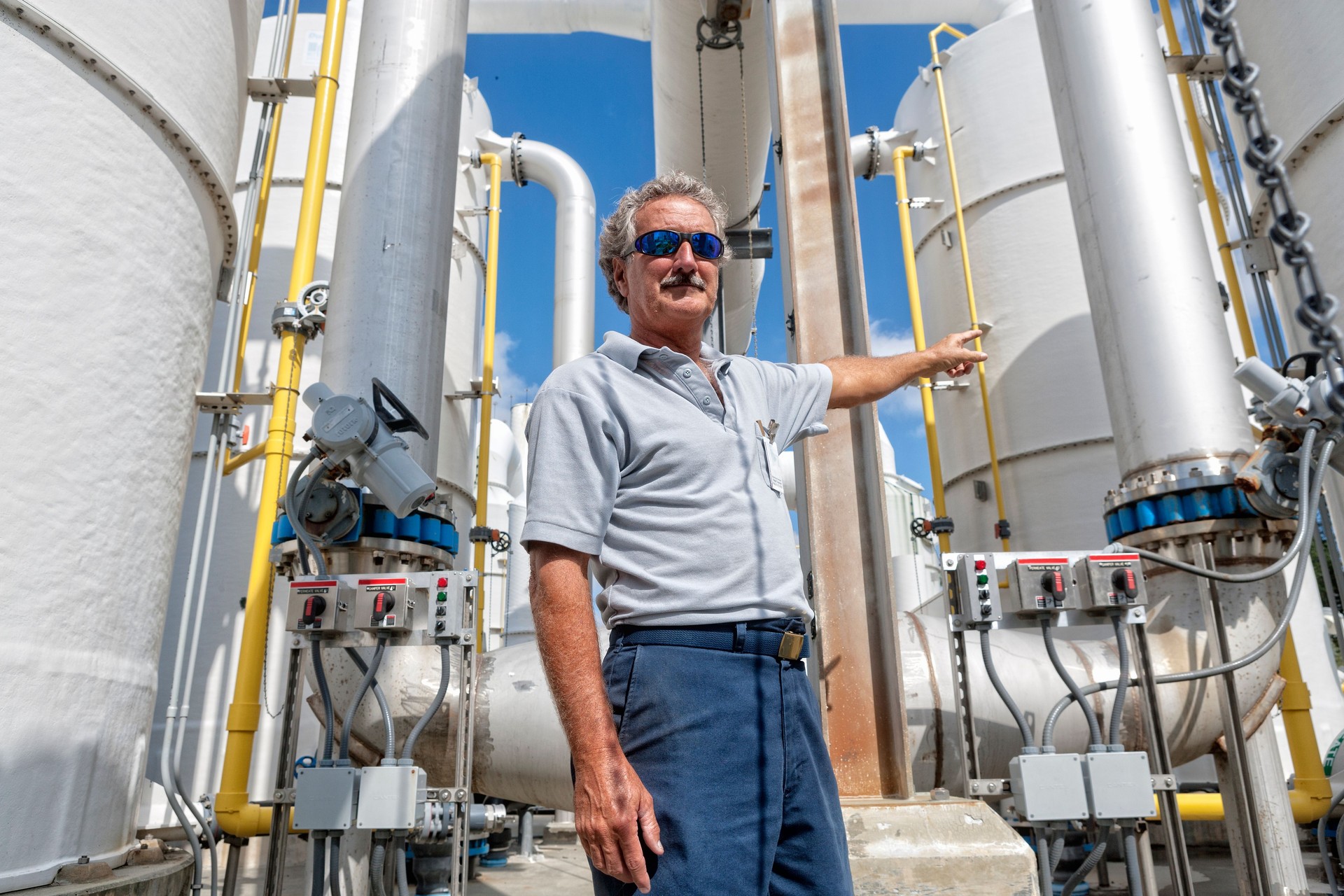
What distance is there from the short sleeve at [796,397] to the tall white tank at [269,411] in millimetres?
2724

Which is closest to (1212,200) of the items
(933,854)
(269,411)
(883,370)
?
(883,370)

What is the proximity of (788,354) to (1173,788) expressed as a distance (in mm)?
1669

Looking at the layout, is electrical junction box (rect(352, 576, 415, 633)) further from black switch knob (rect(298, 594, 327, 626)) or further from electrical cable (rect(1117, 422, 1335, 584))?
electrical cable (rect(1117, 422, 1335, 584))

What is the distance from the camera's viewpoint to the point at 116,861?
2.74 metres

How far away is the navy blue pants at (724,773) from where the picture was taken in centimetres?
113

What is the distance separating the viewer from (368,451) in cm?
267

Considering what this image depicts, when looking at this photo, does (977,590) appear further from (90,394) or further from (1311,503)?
(90,394)

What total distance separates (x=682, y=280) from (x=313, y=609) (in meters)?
1.75

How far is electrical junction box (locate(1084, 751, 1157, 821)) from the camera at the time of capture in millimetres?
2482

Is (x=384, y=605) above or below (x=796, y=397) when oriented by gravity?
below

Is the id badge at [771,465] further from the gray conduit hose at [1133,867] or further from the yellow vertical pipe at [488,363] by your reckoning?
the yellow vertical pipe at [488,363]

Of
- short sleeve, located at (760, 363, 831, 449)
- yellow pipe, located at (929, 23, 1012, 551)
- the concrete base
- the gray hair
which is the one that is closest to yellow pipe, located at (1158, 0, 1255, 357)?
yellow pipe, located at (929, 23, 1012, 551)

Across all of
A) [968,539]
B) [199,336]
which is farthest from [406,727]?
[968,539]

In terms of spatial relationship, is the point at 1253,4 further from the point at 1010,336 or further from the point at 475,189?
the point at 475,189
